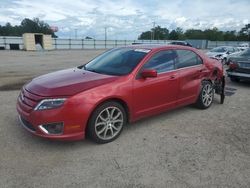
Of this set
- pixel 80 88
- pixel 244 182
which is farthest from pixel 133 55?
pixel 244 182

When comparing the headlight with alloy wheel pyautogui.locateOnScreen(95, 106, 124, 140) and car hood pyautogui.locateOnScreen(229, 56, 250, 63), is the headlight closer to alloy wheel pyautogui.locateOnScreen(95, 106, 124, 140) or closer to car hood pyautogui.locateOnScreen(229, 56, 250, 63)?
alloy wheel pyautogui.locateOnScreen(95, 106, 124, 140)

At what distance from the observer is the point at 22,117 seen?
12.2ft

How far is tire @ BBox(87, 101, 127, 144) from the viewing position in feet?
12.2

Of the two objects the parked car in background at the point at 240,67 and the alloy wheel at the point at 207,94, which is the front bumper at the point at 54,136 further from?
the parked car in background at the point at 240,67

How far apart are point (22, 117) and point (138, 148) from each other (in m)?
1.84

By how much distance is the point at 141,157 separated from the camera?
11.5 feet

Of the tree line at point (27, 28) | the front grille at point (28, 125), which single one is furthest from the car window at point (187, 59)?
the tree line at point (27, 28)

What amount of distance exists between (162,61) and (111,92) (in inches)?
56.2

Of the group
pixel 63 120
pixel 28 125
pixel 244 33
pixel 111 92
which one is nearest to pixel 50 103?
pixel 63 120

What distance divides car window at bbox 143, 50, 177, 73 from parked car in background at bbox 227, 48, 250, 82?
455 cm

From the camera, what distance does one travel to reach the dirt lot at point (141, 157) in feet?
9.74

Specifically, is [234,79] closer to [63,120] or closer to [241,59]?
[241,59]

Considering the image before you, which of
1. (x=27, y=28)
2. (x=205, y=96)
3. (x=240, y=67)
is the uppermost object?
(x=27, y=28)

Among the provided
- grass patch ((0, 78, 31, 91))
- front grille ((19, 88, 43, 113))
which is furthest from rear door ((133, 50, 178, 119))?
grass patch ((0, 78, 31, 91))
